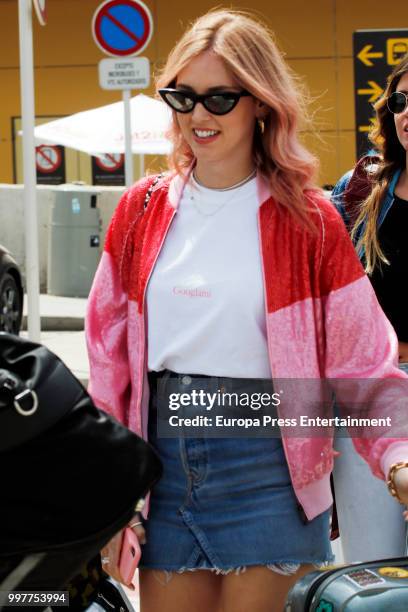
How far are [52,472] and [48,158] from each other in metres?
23.0

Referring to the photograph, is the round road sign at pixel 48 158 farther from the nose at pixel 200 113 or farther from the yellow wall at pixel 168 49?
the nose at pixel 200 113

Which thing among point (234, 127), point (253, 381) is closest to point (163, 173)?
point (234, 127)

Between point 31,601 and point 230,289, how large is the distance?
956 mm

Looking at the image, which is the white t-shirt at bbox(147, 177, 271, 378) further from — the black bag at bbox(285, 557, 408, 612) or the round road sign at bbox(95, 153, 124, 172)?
the round road sign at bbox(95, 153, 124, 172)

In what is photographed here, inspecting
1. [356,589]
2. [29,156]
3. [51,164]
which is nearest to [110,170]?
[51,164]

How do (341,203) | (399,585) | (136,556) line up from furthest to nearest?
1. (341,203)
2. (136,556)
3. (399,585)

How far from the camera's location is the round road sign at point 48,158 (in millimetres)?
24391

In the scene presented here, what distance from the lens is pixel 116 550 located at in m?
2.70

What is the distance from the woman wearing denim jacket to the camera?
11.0 feet

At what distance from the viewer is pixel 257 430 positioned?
2.68 meters

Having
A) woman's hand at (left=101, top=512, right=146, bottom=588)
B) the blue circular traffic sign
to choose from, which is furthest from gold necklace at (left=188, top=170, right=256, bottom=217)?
the blue circular traffic sign

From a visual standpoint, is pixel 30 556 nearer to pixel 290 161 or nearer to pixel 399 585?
Answer: pixel 399 585

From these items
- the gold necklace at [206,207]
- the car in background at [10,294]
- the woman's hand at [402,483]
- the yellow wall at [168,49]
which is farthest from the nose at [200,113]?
the yellow wall at [168,49]

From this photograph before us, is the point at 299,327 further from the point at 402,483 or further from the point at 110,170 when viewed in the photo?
the point at 110,170
